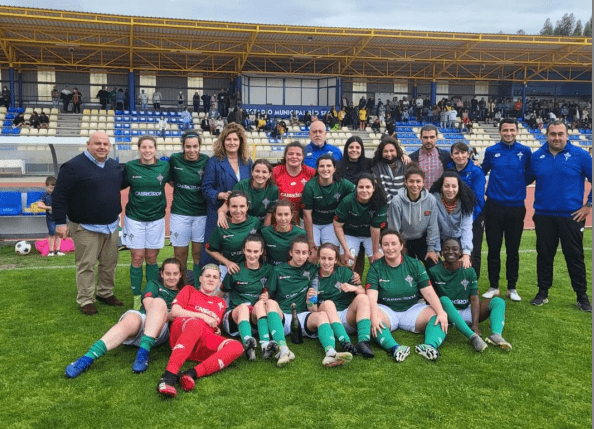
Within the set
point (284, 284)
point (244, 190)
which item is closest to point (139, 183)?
point (244, 190)

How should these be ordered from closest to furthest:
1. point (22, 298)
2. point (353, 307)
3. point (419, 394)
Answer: point (419, 394) → point (353, 307) → point (22, 298)

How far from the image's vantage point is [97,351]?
398 cm

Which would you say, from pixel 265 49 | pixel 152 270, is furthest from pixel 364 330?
pixel 265 49

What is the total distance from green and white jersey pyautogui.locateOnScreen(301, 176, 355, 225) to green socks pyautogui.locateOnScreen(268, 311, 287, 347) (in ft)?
4.41

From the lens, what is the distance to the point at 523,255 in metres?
9.05

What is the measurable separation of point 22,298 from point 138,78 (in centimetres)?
2500

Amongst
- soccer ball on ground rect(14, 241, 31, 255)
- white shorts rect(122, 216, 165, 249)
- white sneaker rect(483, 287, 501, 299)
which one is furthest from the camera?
soccer ball on ground rect(14, 241, 31, 255)

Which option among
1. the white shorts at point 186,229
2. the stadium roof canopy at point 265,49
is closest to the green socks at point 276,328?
the white shorts at point 186,229

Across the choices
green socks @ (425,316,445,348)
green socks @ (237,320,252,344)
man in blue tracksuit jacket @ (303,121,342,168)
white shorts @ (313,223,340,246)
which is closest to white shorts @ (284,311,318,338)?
green socks @ (237,320,252,344)

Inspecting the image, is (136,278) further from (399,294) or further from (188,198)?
(399,294)

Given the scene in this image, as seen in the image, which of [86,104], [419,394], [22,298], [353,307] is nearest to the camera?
[419,394]

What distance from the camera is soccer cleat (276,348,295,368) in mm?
4039

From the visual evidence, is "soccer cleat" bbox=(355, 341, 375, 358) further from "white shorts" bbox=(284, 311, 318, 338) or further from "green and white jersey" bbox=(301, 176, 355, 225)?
"green and white jersey" bbox=(301, 176, 355, 225)

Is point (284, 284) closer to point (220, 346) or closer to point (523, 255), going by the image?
point (220, 346)
